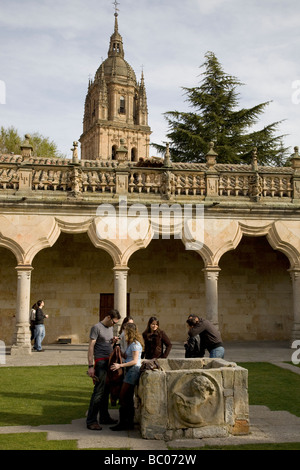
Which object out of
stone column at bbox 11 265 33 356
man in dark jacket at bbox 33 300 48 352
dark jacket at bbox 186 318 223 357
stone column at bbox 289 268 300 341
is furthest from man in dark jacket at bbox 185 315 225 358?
stone column at bbox 289 268 300 341

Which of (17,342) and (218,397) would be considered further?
(17,342)

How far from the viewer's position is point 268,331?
19203 mm

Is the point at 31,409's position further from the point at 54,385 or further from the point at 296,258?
the point at 296,258

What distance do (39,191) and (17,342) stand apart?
4683 millimetres

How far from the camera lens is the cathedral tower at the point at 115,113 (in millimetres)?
58031

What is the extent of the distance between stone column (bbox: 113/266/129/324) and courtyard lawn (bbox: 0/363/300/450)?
3.30 metres

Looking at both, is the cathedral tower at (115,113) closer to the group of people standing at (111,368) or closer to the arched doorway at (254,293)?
the arched doorway at (254,293)

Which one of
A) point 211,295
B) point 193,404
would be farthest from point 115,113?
point 193,404

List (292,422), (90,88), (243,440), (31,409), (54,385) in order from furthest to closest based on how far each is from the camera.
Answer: (90,88) → (54,385) → (31,409) → (292,422) → (243,440)

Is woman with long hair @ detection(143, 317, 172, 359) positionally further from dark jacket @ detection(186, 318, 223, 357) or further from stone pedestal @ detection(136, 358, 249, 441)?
stone pedestal @ detection(136, 358, 249, 441)

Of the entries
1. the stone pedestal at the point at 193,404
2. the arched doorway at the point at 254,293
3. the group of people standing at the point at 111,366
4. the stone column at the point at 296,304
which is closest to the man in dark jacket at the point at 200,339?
the group of people standing at the point at 111,366

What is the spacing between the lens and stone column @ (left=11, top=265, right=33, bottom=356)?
1463 centimetres

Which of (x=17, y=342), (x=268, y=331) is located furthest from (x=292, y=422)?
(x=268, y=331)

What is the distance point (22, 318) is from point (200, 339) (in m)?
8.17
